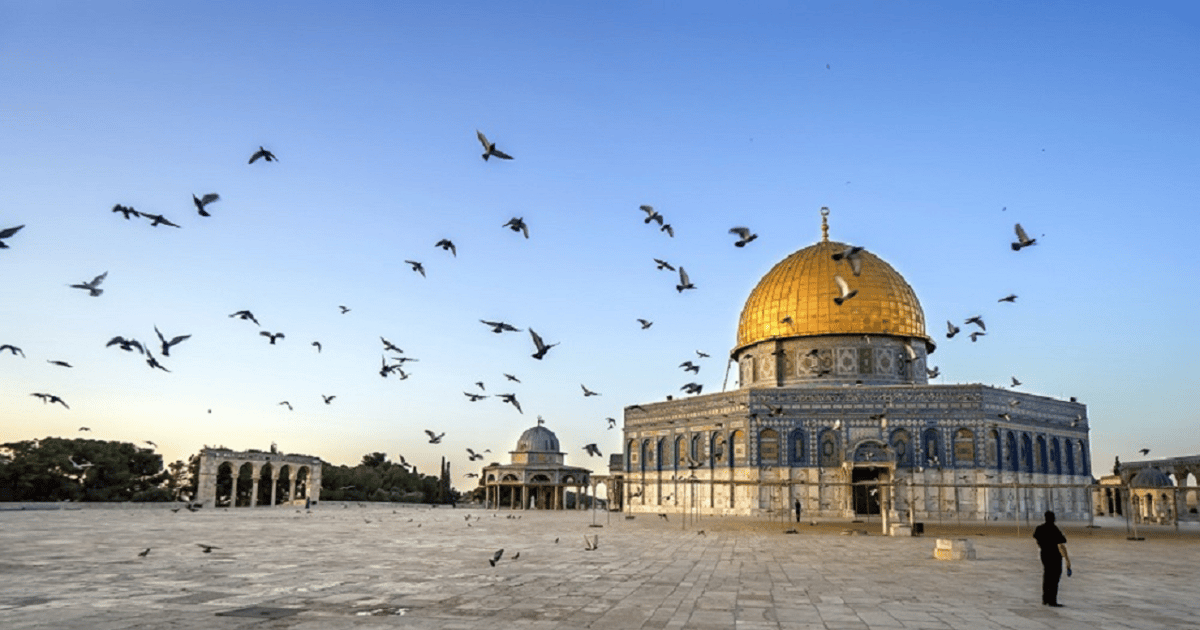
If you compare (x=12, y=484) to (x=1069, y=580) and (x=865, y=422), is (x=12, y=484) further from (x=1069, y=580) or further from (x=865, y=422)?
(x=1069, y=580)

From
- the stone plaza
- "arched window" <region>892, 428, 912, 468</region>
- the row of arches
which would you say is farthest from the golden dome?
the stone plaza

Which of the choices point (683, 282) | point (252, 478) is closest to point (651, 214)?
point (683, 282)

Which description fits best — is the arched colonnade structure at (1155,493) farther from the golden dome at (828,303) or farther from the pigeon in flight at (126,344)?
the pigeon in flight at (126,344)

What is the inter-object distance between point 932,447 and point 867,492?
4048mm

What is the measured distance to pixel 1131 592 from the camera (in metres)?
12.8

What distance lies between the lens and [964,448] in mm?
43562

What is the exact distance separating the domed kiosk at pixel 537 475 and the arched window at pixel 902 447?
4076 cm

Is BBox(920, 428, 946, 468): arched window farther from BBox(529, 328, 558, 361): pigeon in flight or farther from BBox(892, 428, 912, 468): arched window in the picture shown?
BBox(529, 328, 558, 361): pigeon in flight

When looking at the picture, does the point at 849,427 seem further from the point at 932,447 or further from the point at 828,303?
the point at 828,303

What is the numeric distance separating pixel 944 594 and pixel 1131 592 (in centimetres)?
316

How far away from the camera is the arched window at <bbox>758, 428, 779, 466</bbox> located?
149 feet

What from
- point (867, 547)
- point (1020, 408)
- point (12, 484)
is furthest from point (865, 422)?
point (12, 484)

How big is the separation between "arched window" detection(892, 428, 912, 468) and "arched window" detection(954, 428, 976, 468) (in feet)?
7.41

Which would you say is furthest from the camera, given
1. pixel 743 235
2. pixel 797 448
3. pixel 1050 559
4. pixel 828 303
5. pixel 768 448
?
pixel 828 303
